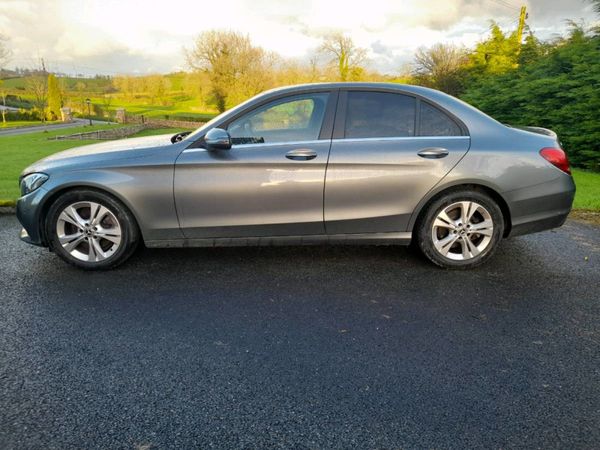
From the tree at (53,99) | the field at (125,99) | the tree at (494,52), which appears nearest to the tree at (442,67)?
the tree at (494,52)

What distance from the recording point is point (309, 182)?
3520mm

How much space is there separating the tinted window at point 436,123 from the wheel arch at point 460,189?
1.52 feet

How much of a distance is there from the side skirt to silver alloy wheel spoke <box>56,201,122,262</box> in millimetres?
338

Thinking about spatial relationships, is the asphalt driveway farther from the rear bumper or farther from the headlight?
the headlight

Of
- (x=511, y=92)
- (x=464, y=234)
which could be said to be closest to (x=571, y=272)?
(x=464, y=234)

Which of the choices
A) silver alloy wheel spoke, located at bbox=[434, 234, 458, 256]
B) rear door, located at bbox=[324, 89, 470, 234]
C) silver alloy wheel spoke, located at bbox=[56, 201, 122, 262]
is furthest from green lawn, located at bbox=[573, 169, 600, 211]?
silver alloy wheel spoke, located at bbox=[56, 201, 122, 262]

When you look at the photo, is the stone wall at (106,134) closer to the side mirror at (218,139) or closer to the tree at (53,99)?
the tree at (53,99)

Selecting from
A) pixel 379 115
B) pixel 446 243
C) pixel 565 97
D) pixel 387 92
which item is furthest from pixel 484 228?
pixel 565 97

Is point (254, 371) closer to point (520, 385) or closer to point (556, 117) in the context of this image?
point (520, 385)

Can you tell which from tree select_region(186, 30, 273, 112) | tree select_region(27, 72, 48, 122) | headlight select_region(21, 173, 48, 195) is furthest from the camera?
tree select_region(27, 72, 48, 122)

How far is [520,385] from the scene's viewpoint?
2236mm

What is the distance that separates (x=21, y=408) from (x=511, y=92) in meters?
13.0

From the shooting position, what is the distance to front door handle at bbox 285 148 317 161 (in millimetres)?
3496

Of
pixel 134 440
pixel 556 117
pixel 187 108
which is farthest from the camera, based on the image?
pixel 187 108
